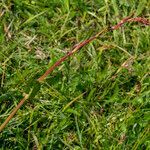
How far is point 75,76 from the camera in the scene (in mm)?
1968

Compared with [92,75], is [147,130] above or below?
below

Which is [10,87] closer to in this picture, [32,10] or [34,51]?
[34,51]

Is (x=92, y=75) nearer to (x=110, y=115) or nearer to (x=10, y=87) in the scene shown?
(x=110, y=115)

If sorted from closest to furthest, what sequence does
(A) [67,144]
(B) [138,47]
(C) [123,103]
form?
(A) [67,144], (C) [123,103], (B) [138,47]

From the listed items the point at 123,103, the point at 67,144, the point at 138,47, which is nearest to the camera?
the point at 67,144

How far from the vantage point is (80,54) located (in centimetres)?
205

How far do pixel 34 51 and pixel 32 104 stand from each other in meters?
0.33

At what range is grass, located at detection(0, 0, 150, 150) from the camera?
1837 millimetres

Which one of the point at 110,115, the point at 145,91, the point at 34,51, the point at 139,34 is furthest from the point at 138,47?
the point at 34,51

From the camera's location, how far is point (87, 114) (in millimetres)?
1900

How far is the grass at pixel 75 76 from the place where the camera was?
6.03ft

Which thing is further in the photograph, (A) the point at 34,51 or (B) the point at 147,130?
(A) the point at 34,51

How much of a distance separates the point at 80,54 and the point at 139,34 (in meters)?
0.37

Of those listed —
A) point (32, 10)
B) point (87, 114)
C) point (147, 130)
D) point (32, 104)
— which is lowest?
point (147, 130)
